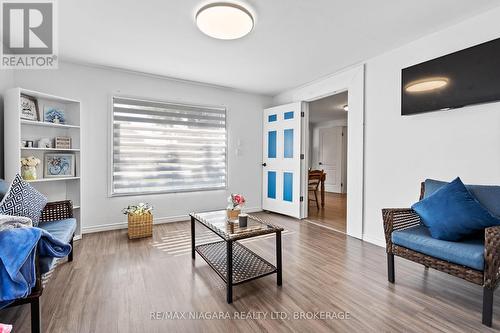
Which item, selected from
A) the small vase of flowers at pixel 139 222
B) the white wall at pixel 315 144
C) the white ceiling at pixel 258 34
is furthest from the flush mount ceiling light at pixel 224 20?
the white wall at pixel 315 144

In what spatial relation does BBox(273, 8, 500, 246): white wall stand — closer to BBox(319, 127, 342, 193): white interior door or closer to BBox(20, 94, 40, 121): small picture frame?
BBox(20, 94, 40, 121): small picture frame

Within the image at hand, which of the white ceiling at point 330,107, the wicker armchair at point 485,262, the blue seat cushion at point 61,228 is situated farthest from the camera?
the white ceiling at point 330,107

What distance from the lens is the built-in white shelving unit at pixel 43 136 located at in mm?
2480

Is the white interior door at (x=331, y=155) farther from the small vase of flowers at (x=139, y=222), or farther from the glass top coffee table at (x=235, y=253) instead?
the small vase of flowers at (x=139, y=222)

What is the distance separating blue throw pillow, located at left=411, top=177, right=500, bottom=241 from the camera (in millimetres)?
1655

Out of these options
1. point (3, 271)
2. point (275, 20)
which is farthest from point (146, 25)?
point (3, 271)

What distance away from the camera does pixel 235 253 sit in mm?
2396

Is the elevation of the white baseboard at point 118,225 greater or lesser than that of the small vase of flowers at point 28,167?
lesser

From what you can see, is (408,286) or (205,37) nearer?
(408,286)

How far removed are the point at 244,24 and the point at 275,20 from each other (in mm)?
306

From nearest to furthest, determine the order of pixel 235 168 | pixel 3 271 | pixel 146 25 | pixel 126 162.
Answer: pixel 3 271 < pixel 146 25 < pixel 126 162 < pixel 235 168

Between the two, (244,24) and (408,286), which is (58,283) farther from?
(408,286)

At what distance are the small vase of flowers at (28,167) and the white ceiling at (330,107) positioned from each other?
4.84m

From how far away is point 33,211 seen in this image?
191cm
